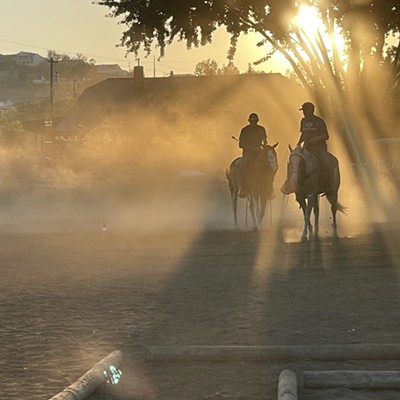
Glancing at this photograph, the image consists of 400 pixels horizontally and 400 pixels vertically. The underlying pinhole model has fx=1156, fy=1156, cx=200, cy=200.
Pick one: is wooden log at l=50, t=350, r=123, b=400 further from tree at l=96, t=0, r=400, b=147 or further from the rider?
tree at l=96, t=0, r=400, b=147

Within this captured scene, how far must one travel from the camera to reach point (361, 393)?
8.15 m

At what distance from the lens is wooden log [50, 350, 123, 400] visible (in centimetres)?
775

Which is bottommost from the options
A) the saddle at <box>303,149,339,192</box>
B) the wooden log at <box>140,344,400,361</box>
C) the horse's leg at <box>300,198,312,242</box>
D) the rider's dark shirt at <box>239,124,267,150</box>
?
the horse's leg at <box>300,198,312,242</box>

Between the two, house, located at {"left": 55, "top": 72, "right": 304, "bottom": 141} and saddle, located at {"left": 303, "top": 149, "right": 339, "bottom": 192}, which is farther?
house, located at {"left": 55, "top": 72, "right": 304, "bottom": 141}

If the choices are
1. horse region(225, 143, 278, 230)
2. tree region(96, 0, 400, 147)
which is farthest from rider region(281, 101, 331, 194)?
tree region(96, 0, 400, 147)

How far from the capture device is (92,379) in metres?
8.25

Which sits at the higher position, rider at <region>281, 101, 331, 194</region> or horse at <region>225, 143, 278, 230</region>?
rider at <region>281, 101, 331, 194</region>

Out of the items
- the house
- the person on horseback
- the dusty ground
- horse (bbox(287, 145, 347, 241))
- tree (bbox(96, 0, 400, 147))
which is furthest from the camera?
the house

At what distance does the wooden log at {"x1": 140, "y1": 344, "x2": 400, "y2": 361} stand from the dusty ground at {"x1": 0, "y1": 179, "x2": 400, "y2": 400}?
63mm

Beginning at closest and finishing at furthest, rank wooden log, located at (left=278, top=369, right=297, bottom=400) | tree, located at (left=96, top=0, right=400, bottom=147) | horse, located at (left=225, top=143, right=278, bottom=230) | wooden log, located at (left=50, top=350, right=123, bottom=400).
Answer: wooden log, located at (left=278, top=369, right=297, bottom=400) → wooden log, located at (left=50, top=350, right=123, bottom=400) → horse, located at (left=225, top=143, right=278, bottom=230) → tree, located at (left=96, top=0, right=400, bottom=147)

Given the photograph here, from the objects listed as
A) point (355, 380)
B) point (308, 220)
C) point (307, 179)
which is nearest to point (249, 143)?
point (307, 179)

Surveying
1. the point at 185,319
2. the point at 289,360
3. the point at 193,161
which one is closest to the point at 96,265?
the point at 185,319

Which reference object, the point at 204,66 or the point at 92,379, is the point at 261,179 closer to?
the point at 92,379

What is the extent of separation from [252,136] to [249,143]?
7.1 inches
